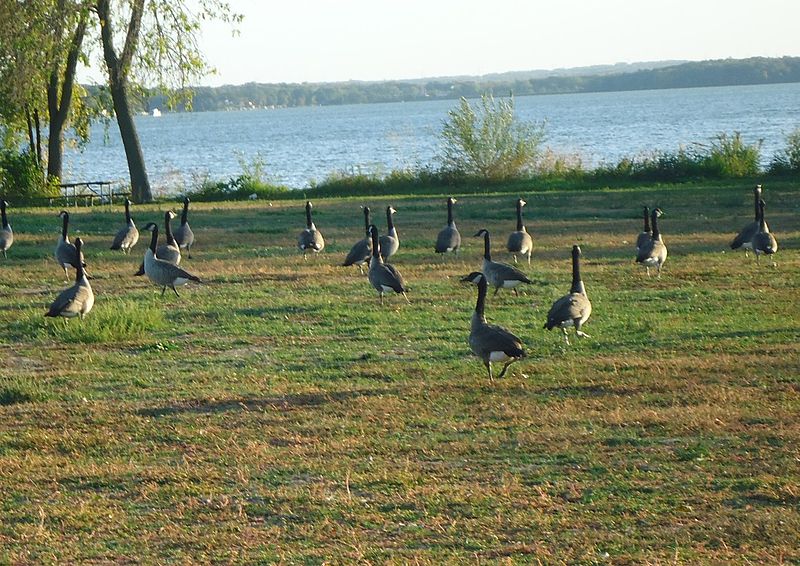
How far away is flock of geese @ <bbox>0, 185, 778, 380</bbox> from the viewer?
1137cm

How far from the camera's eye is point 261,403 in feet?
35.1

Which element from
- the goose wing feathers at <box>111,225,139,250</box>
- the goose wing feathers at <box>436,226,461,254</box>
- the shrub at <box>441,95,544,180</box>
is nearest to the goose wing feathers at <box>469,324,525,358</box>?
the goose wing feathers at <box>436,226,461,254</box>

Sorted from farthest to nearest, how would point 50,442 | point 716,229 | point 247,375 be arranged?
point 716,229, point 247,375, point 50,442

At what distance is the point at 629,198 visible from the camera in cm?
3102

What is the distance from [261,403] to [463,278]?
13.0 feet

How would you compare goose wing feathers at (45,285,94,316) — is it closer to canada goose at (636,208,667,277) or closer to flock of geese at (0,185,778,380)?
flock of geese at (0,185,778,380)

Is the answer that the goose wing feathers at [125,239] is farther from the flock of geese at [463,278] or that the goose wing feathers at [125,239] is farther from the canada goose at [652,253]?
the canada goose at [652,253]

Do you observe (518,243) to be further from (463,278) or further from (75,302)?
(75,302)

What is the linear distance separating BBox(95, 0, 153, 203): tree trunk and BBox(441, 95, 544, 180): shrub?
1049 centimetres

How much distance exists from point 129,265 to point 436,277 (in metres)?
5.72

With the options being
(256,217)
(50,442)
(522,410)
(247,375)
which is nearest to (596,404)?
(522,410)

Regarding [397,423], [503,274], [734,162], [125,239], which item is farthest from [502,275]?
[734,162]

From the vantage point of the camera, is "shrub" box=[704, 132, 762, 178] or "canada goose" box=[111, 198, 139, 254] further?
"shrub" box=[704, 132, 762, 178]

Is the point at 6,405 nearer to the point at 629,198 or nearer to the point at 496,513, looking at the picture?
the point at 496,513
